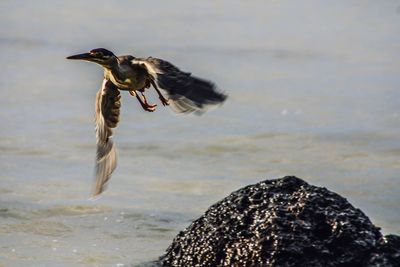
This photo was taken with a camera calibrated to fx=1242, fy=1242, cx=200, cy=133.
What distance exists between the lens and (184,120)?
45.3 feet

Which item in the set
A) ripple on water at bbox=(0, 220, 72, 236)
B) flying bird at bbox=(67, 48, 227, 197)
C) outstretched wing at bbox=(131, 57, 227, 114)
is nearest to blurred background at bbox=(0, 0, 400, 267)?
ripple on water at bbox=(0, 220, 72, 236)

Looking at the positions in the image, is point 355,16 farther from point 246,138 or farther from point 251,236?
point 251,236

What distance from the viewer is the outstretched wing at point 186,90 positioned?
690 cm

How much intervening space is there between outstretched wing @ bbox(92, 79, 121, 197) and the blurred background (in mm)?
1079

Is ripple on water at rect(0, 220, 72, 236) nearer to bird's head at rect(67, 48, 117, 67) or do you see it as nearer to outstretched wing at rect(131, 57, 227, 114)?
bird's head at rect(67, 48, 117, 67)

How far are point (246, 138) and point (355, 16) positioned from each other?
15.5 ft

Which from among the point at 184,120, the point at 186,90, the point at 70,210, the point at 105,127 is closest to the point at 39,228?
the point at 70,210

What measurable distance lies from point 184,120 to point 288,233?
5.96m

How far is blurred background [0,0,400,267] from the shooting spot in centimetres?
1061

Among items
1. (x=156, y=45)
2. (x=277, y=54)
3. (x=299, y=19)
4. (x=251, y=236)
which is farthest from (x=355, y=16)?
(x=251, y=236)

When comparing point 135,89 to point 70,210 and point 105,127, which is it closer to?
point 105,127

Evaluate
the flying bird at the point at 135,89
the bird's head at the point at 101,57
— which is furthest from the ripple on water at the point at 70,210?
the bird's head at the point at 101,57

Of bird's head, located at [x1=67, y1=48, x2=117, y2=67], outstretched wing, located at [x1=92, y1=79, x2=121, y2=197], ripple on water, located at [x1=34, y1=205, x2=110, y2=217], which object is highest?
bird's head, located at [x1=67, y1=48, x2=117, y2=67]

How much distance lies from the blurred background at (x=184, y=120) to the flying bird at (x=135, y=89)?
1.19 metres
